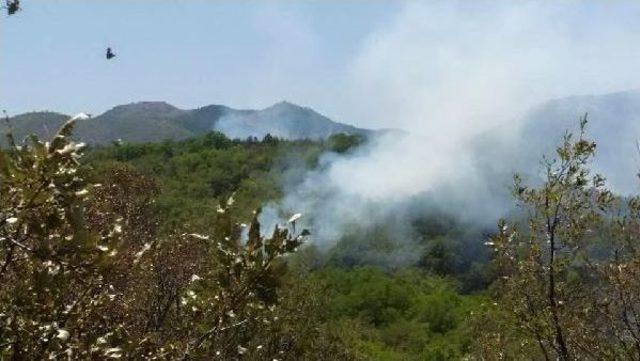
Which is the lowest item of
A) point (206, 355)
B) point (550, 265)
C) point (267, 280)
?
point (206, 355)

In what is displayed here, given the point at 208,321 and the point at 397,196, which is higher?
the point at 397,196

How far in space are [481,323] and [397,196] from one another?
181133 millimetres

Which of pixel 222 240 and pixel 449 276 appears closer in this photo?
pixel 222 240

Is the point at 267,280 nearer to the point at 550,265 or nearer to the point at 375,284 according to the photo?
the point at 550,265

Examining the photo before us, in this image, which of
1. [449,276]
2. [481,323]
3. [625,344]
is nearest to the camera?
[625,344]

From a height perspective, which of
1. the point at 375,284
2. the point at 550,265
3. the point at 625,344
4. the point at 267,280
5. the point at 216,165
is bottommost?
the point at 267,280

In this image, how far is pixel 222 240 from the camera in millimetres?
5352

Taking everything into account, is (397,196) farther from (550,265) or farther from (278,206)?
(550,265)

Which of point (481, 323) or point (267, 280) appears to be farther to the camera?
point (481, 323)

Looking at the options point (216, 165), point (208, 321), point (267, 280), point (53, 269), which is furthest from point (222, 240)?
point (216, 165)

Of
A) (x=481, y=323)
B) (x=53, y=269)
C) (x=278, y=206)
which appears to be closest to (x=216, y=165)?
(x=278, y=206)

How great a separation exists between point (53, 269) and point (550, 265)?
33.9ft

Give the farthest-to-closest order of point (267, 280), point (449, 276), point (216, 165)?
point (216, 165)
point (449, 276)
point (267, 280)

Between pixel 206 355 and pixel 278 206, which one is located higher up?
pixel 278 206
